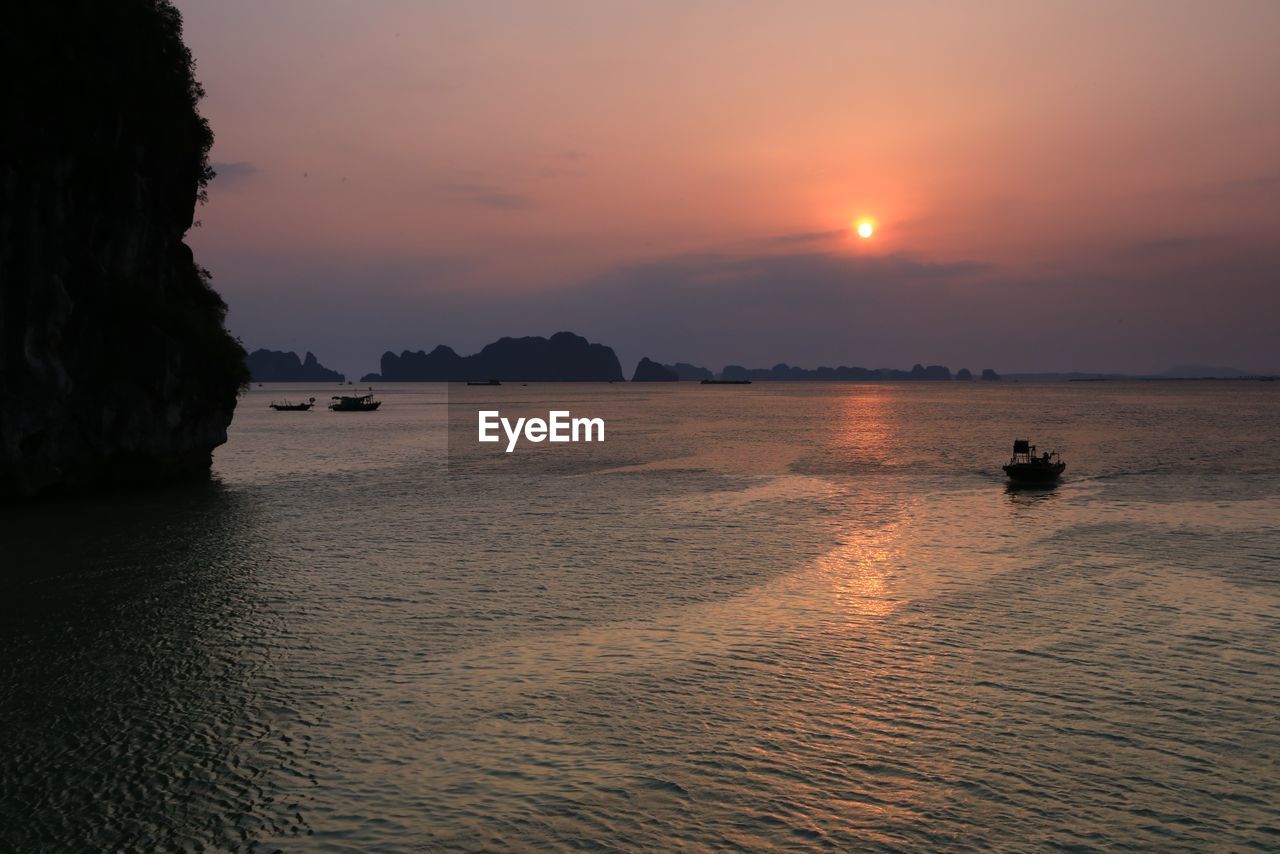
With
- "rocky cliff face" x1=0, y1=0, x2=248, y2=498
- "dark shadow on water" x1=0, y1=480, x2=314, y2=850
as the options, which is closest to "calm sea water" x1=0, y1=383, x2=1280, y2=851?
"dark shadow on water" x1=0, y1=480, x2=314, y2=850

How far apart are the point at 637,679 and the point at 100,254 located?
50.5 metres

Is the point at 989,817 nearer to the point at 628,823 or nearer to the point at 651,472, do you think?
the point at 628,823

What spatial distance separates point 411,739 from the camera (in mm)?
19859

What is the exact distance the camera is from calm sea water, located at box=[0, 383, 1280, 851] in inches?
649

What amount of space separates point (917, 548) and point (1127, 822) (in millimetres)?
27884
